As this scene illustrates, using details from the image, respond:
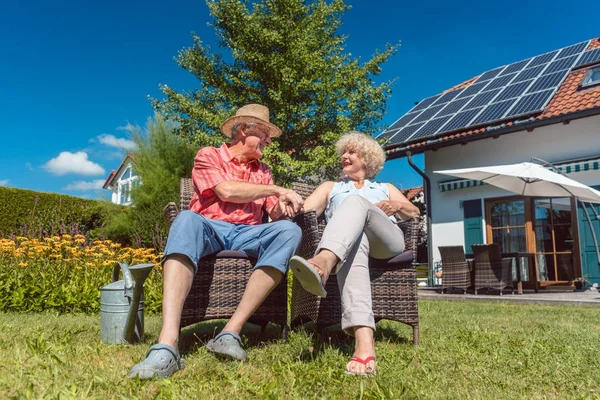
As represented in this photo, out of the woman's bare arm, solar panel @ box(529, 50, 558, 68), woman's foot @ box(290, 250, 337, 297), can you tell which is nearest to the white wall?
solar panel @ box(529, 50, 558, 68)

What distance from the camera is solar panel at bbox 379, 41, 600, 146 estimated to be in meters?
Result: 9.23

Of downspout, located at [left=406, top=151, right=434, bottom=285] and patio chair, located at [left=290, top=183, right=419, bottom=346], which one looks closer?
patio chair, located at [left=290, top=183, right=419, bottom=346]

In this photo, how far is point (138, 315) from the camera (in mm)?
2654

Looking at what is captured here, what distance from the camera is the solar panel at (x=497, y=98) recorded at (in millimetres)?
9227

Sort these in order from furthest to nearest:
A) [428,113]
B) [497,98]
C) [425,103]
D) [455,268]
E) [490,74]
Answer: [425,103]
[490,74]
[428,113]
[497,98]
[455,268]

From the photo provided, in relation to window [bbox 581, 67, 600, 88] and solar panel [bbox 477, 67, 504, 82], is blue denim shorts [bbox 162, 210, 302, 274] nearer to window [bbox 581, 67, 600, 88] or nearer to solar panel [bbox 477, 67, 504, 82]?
window [bbox 581, 67, 600, 88]

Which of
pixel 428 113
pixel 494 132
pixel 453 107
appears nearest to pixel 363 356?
pixel 494 132

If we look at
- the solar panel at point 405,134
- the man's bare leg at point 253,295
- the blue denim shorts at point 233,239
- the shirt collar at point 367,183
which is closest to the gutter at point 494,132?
the solar panel at point 405,134

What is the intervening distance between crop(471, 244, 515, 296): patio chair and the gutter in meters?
2.57

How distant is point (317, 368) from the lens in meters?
1.98

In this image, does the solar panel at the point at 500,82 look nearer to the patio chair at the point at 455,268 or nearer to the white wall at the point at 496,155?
the white wall at the point at 496,155

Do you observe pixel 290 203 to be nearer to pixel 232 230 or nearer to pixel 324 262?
pixel 232 230

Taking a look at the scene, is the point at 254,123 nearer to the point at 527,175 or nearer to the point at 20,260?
the point at 20,260

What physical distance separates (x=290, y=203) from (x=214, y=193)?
17.0 inches
